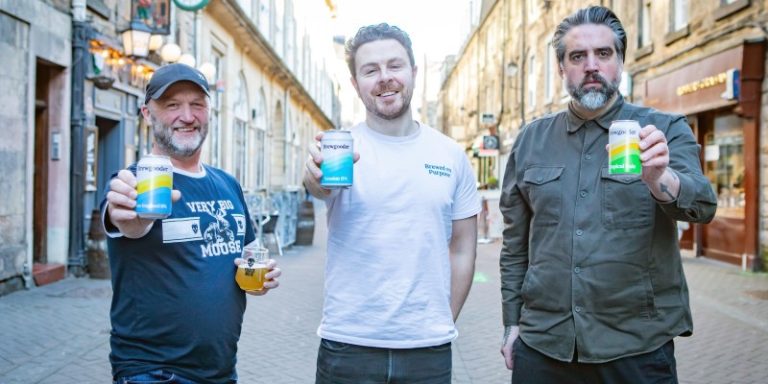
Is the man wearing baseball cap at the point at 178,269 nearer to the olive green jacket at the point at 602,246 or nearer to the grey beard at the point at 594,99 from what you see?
the olive green jacket at the point at 602,246

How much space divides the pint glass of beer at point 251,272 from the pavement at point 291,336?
306cm

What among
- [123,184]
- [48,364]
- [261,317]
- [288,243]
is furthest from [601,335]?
[288,243]

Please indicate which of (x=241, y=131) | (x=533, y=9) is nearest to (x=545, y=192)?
(x=241, y=131)

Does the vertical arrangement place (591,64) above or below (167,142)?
above

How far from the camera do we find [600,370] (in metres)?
2.63

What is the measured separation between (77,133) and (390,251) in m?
9.38

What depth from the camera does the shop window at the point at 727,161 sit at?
1268 centimetres

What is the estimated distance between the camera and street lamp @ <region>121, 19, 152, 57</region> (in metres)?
12.0

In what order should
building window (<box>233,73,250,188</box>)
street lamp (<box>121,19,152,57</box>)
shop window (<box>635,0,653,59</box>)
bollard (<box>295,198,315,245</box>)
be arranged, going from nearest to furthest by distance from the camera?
street lamp (<box>121,19,152,57</box>) → shop window (<box>635,0,653,59</box>) → bollard (<box>295,198,315,245</box>) → building window (<box>233,73,250,188</box>)

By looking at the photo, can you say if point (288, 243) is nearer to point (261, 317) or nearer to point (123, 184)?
point (261, 317)

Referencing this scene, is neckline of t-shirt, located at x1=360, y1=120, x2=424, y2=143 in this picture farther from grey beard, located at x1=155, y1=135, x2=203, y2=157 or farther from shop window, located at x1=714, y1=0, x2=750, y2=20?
shop window, located at x1=714, y1=0, x2=750, y2=20

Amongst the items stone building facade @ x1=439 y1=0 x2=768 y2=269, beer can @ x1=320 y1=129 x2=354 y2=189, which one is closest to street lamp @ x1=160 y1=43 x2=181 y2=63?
stone building facade @ x1=439 y1=0 x2=768 y2=269

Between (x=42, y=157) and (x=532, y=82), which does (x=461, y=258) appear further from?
(x=532, y=82)

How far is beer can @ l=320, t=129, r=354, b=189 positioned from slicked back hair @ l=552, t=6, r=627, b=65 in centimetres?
97
